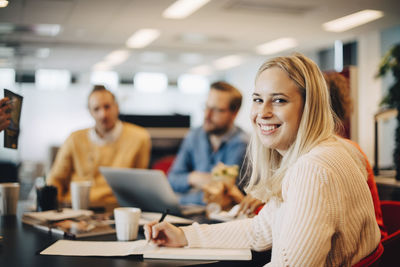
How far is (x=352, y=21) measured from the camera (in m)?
7.09

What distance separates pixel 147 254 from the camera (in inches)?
49.7

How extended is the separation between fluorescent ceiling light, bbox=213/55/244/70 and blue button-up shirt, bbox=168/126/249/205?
8.11 metres

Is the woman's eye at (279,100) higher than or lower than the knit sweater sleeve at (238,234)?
higher

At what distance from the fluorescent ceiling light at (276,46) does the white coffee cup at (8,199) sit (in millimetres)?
7380

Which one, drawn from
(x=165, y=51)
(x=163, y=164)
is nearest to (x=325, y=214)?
(x=163, y=164)

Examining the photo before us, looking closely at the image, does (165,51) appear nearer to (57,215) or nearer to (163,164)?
(163,164)

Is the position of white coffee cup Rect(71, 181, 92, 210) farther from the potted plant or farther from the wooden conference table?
the potted plant

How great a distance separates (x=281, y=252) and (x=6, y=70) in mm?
8321

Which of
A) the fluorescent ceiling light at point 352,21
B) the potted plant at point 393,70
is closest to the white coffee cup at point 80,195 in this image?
the potted plant at point 393,70

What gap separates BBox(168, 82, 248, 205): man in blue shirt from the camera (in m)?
2.72

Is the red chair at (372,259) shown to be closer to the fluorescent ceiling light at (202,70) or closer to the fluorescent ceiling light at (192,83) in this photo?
the fluorescent ceiling light at (202,70)

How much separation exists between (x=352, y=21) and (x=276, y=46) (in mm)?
2366

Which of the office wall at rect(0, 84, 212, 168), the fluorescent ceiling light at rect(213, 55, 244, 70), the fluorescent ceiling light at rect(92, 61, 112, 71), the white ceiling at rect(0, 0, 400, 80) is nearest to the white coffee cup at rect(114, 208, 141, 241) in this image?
the white ceiling at rect(0, 0, 400, 80)

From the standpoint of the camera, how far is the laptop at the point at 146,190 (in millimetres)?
1807
